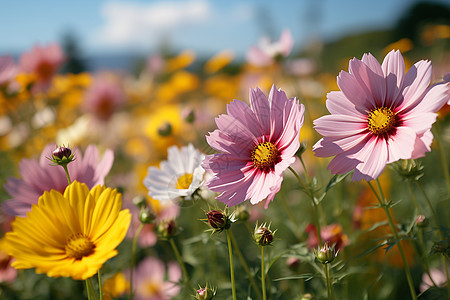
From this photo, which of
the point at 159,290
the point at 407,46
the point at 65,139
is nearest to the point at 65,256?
the point at 159,290

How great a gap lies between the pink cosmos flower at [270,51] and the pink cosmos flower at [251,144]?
0.86 meters

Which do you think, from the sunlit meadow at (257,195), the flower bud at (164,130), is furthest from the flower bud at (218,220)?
the flower bud at (164,130)

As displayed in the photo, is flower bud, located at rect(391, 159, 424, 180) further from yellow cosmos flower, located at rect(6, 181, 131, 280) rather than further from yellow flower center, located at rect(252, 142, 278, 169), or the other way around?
yellow cosmos flower, located at rect(6, 181, 131, 280)

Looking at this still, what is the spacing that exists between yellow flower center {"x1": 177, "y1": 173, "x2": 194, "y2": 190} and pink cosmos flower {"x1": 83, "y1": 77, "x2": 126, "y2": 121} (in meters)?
1.47

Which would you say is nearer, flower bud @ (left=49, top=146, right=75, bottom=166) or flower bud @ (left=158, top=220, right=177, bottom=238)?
flower bud @ (left=49, top=146, right=75, bottom=166)

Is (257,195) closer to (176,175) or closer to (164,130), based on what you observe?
(176,175)

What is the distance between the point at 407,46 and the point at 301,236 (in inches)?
38.0

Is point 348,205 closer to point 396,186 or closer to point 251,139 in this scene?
point 396,186

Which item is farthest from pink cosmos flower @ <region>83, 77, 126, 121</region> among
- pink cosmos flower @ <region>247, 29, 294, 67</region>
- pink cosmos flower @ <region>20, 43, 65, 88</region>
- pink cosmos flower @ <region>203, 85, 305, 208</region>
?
pink cosmos flower @ <region>203, 85, 305, 208</region>

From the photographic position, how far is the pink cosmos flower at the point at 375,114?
535mm

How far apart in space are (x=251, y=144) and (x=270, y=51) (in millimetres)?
969

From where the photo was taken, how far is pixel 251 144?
68 cm

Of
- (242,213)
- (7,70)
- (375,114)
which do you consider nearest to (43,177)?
(242,213)

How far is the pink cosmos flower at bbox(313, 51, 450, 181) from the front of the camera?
1.75 ft
